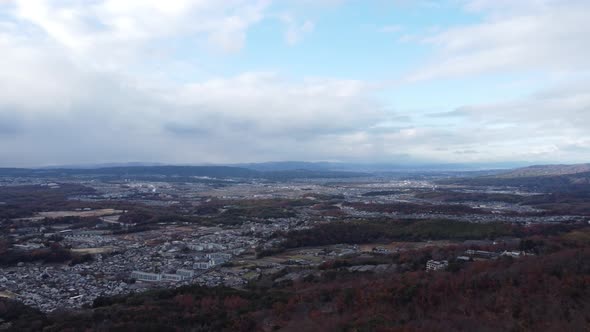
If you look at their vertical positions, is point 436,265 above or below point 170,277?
above

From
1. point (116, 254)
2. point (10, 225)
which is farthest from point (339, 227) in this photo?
point (10, 225)

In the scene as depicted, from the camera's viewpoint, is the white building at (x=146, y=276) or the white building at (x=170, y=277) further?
the white building at (x=170, y=277)

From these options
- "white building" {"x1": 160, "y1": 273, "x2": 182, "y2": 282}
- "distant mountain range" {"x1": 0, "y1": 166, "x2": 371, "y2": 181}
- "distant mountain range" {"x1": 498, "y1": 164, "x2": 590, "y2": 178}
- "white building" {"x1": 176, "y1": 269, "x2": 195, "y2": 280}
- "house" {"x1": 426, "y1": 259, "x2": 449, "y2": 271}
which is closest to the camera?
"house" {"x1": 426, "y1": 259, "x2": 449, "y2": 271}

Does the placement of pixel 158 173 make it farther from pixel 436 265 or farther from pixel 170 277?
pixel 436 265

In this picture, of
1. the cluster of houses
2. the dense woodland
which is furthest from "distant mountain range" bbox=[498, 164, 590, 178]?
the cluster of houses

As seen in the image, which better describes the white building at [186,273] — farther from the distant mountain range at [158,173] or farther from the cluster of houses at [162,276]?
the distant mountain range at [158,173]

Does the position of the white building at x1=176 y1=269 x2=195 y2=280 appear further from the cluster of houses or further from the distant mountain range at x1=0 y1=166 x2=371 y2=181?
the distant mountain range at x1=0 y1=166 x2=371 y2=181

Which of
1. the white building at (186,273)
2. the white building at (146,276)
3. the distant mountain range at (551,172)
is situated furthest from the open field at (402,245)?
the distant mountain range at (551,172)

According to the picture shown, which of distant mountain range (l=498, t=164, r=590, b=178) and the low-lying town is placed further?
distant mountain range (l=498, t=164, r=590, b=178)

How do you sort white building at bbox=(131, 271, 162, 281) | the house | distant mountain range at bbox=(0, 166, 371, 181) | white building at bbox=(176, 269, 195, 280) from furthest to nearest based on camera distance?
distant mountain range at bbox=(0, 166, 371, 181), white building at bbox=(176, 269, 195, 280), white building at bbox=(131, 271, 162, 281), the house

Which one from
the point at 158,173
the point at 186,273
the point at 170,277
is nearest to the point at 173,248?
the point at 186,273

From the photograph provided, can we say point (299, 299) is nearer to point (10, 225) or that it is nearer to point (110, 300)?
point (110, 300)

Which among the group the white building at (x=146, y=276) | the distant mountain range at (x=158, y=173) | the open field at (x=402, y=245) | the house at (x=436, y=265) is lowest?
the open field at (x=402, y=245)
